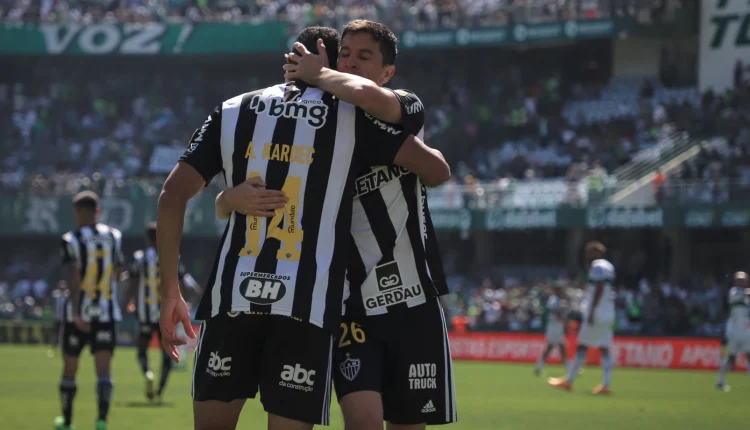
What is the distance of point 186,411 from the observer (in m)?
14.3

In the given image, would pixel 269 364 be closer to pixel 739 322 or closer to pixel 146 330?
pixel 146 330

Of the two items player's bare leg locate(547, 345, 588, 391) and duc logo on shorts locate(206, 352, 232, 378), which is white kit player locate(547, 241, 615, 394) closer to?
player's bare leg locate(547, 345, 588, 391)

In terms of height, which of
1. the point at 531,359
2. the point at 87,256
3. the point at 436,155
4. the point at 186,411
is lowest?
the point at 531,359

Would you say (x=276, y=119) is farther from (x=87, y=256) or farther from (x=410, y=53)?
(x=410, y=53)

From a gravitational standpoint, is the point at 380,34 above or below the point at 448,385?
above

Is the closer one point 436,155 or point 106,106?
point 436,155

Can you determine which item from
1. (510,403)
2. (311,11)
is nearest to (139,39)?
(311,11)

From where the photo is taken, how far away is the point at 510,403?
53.2 feet

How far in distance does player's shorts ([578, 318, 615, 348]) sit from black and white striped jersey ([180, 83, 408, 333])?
14366 millimetres

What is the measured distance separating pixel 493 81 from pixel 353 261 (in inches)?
1499

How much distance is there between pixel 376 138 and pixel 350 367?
1.03m

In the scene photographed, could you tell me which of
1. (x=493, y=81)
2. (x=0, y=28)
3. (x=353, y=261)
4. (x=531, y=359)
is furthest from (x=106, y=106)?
(x=353, y=261)

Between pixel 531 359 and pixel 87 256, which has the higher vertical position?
pixel 87 256

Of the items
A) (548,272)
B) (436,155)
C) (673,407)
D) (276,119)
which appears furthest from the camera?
(548,272)
